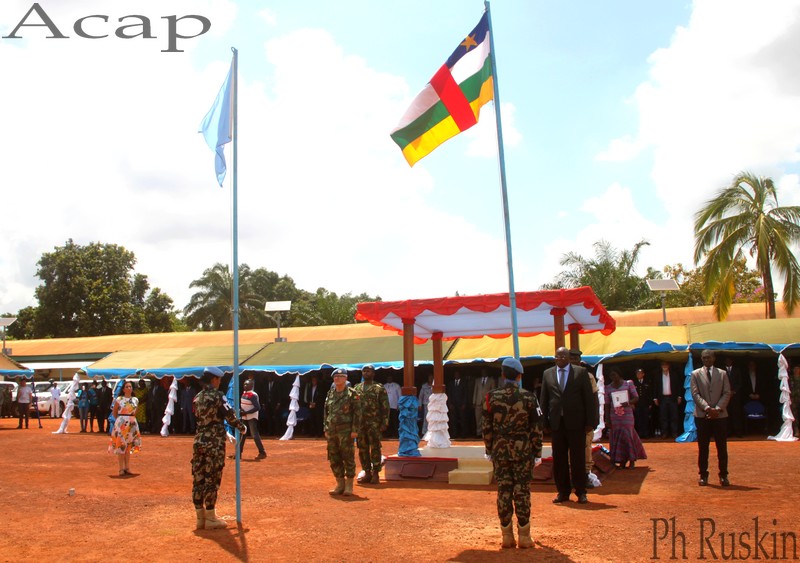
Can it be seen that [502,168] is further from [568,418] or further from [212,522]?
[212,522]

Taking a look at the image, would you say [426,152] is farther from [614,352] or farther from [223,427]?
[614,352]

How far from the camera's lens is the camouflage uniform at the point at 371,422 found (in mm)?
11055

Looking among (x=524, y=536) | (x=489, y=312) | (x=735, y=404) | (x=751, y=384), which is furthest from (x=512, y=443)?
(x=751, y=384)

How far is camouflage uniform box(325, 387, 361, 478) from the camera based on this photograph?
32.4 feet

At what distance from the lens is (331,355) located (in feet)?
73.5

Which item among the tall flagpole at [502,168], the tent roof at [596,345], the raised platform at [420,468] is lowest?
the raised platform at [420,468]

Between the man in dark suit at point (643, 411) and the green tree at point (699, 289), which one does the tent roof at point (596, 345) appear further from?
the green tree at point (699, 289)

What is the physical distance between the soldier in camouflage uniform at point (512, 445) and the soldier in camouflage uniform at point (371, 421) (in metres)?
4.18

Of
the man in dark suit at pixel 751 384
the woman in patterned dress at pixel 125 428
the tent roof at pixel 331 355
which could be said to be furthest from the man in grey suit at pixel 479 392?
the woman in patterned dress at pixel 125 428

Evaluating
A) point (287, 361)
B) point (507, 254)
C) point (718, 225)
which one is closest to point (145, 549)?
point (507, 254)

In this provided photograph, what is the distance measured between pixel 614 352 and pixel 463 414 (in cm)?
463

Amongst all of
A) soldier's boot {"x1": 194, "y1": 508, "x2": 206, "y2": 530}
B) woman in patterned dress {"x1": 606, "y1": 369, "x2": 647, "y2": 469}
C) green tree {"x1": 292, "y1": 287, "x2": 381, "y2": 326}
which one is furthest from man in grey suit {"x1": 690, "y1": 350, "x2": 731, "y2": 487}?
green tree {"x1": 292, "y1": 287, "x2": 381, "y2": 326}

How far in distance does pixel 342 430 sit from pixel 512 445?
3.66m

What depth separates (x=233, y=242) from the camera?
27.6 feet
